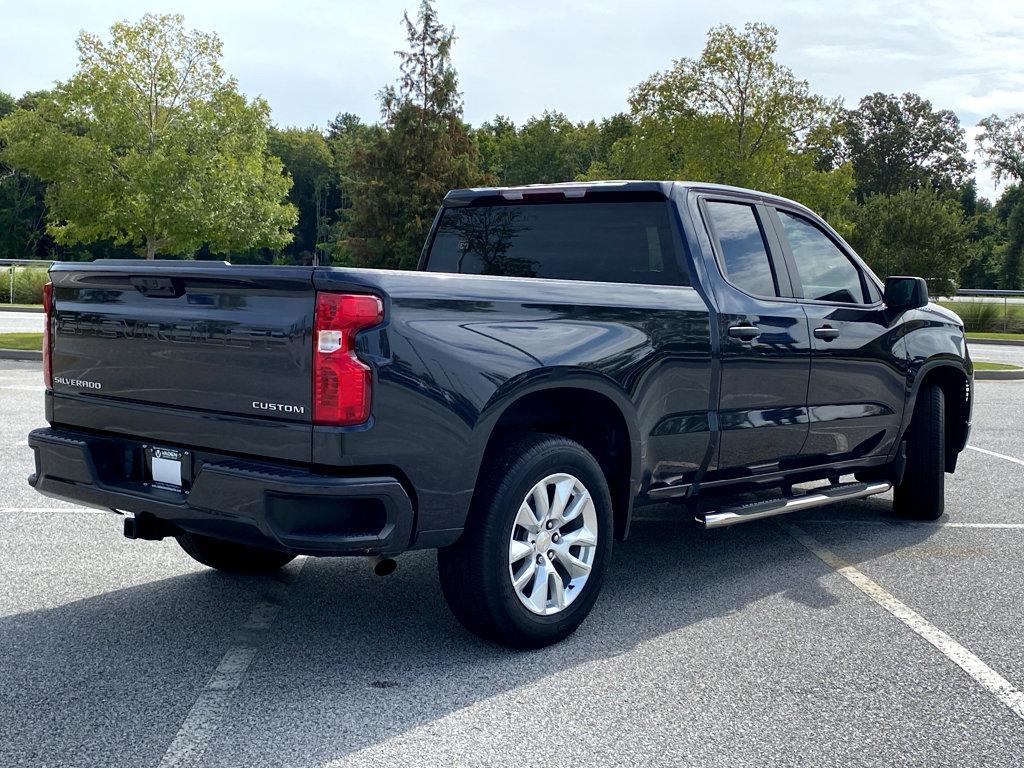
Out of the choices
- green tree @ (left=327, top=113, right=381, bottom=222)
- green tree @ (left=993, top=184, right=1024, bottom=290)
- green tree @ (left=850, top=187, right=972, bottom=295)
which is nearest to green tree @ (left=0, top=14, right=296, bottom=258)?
green tree @ (left=850, top=187, right=972, bottom=295)

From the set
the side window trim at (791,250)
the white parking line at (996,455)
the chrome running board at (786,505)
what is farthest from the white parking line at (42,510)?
the white parking line at (996,455)

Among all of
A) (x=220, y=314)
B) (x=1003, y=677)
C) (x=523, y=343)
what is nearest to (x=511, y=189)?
(x=523, y=343)

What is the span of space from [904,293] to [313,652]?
13.1ft

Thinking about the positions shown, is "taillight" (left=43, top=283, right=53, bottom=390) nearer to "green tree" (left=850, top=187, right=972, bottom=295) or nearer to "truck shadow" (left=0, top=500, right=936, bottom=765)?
"truck shadow" (left=0, top=500, right=936, bottom=765)

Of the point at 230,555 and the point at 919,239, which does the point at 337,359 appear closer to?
the point at 230,555

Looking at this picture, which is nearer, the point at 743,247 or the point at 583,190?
the point at 583,190

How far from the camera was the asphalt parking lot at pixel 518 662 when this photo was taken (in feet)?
11.3

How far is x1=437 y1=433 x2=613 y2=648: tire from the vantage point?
4.18m

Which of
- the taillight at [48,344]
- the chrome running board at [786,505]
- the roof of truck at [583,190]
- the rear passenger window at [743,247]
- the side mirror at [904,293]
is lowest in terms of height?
the chrome running board at [786,505]

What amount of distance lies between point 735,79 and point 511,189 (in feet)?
114

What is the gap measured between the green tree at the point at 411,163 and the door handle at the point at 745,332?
44174 mm

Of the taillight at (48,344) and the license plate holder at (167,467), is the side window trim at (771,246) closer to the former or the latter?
the license plate holder at (167,467)

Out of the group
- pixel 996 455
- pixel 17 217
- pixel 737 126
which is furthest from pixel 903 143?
pixel 996 455

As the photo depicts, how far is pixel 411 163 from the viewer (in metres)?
49.8
